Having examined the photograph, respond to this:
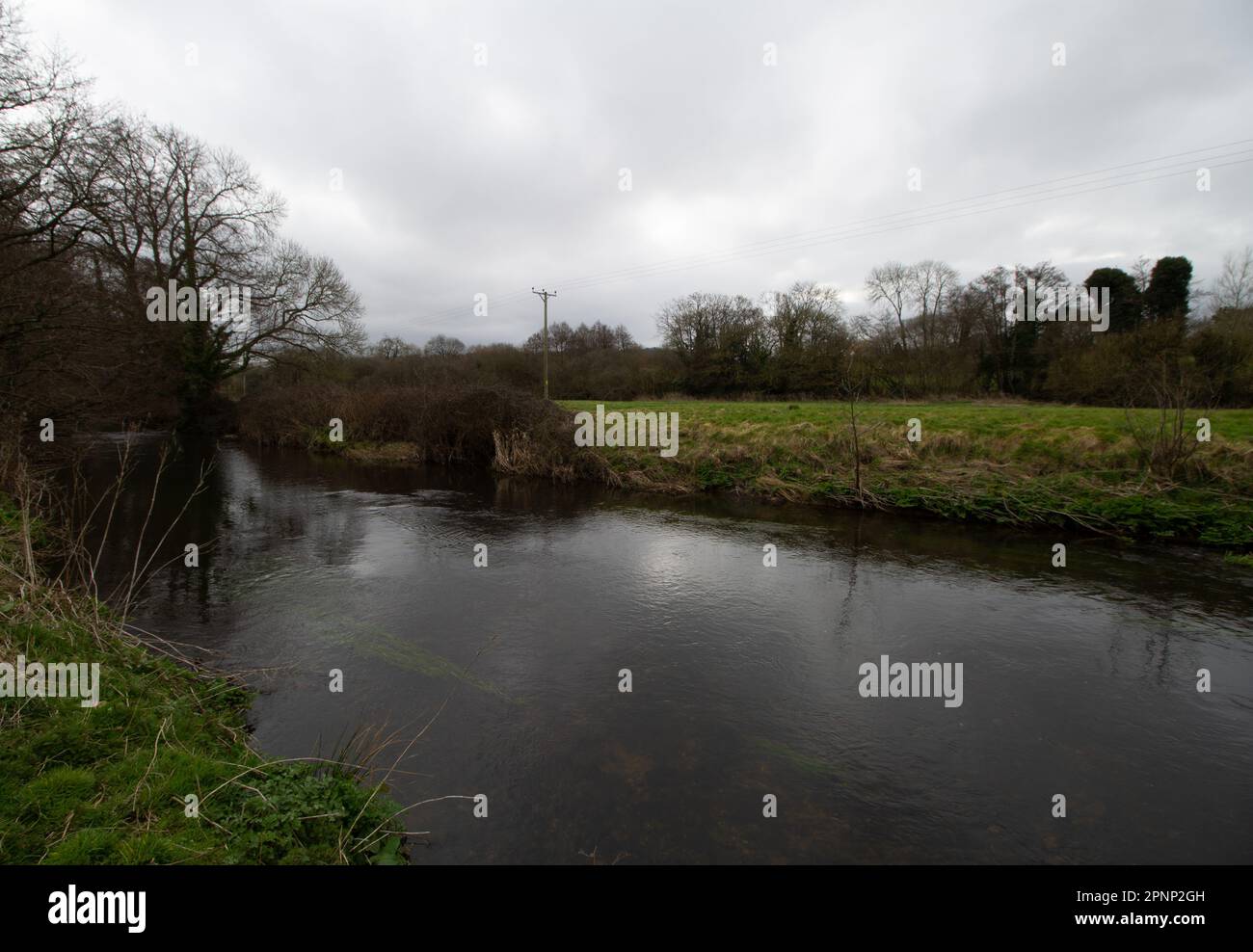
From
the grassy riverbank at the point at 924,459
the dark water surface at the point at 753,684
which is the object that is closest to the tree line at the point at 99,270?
the dark water surface at the point at 753,684

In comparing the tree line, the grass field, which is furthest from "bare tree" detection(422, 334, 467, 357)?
the grass field

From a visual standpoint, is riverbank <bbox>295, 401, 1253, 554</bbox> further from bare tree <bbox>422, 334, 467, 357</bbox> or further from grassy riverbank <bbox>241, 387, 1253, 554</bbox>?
bare tree <bbox>422, 334, 467, 357</bbox>

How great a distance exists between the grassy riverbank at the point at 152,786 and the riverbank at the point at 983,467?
1230 centimetres

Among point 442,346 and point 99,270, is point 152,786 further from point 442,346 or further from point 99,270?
→ point 442,346

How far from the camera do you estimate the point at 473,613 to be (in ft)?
23.8

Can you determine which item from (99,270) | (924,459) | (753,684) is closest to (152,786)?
(753,684)

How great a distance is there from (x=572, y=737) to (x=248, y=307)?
32462 mm

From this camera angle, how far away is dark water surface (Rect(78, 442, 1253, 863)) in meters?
3.70

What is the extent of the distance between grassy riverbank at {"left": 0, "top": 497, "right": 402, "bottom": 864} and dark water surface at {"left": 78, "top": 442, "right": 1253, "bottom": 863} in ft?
1.45

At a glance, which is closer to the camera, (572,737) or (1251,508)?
(572,737)

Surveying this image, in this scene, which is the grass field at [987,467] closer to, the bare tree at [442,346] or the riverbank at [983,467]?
the riverbank at [983,467]
